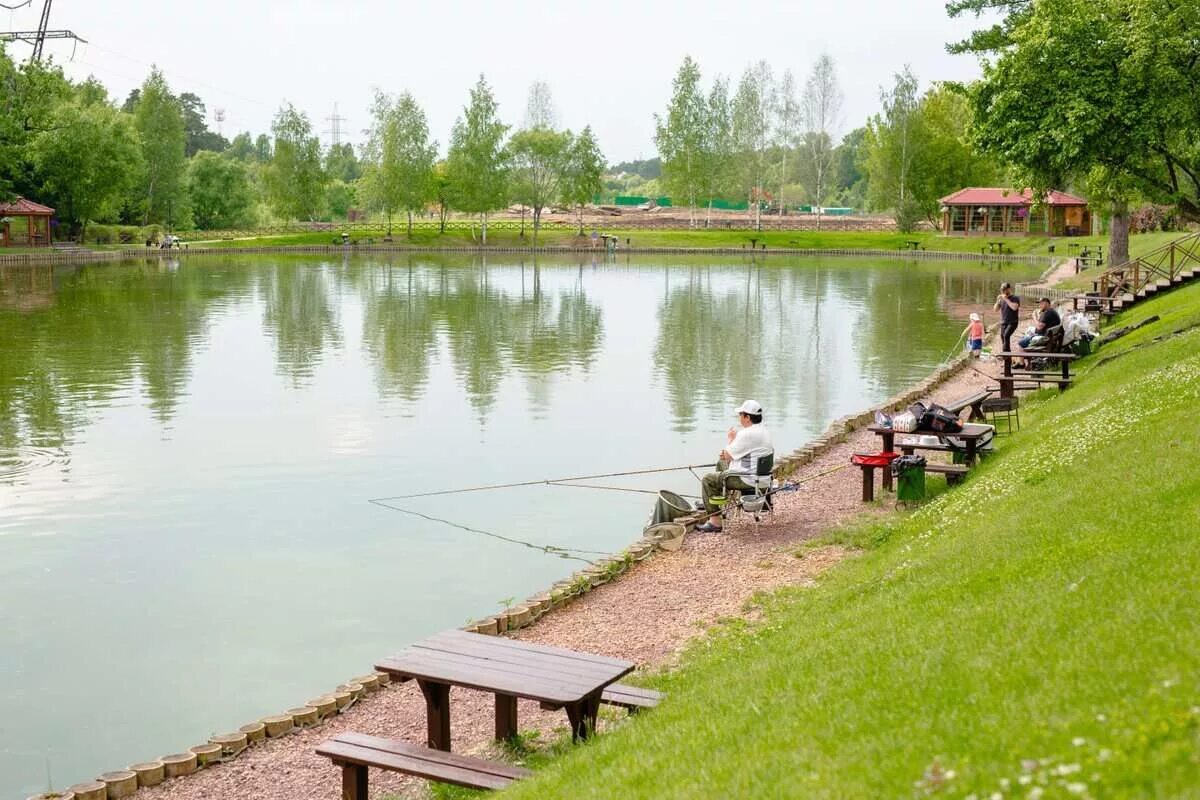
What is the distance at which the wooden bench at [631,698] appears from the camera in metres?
8.34

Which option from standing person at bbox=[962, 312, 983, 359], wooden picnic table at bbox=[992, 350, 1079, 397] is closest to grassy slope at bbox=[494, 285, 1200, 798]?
wooden picnic table at bbox=[992, 350, 1079, 397]

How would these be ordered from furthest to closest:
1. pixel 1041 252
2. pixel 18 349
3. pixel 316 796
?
pixel 1041 252, pixel 18 349, pixel 316 796

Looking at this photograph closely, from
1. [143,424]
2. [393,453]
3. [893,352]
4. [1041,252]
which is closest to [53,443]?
[143,424]

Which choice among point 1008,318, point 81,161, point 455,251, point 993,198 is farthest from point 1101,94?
point 455,251

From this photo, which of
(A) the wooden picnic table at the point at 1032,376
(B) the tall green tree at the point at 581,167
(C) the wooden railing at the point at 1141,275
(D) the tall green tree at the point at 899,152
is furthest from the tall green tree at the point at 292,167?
(A) the wooden picnic table at the point at 1032,376

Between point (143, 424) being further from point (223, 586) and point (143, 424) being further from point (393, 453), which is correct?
point (223, 586)

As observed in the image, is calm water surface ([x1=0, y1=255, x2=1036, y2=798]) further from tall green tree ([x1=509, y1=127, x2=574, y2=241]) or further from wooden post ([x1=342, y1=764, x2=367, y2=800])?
tall green tree ([x1=509, y1=127, x2=574, y2=241])

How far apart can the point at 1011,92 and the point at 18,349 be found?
27285mm

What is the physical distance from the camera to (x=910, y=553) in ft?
38.6

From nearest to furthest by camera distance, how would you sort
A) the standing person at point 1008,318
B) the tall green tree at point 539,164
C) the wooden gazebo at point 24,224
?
the standing person at point 1008,318
the wooden gazebo at point 24,224
the tall green tree at point 539,164

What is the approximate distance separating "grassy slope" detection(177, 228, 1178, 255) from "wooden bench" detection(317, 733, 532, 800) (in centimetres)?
8588

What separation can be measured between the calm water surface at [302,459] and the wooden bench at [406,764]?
10.3 feet

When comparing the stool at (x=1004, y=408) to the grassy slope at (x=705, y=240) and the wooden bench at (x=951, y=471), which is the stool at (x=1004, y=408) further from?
the grassy slope at (x=705, y=240)

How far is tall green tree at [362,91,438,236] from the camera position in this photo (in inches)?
4360
